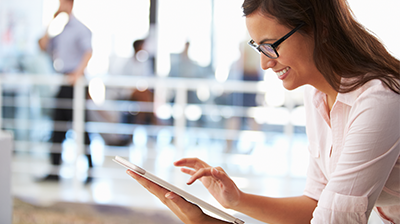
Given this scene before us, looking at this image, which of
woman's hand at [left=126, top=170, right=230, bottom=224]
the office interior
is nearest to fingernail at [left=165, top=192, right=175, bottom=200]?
woman's hand at [left=126, top=170, right=230, bottom=224]

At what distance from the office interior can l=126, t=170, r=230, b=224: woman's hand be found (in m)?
1.12

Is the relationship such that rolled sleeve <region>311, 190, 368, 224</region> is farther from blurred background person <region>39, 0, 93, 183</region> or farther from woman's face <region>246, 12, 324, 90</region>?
blurred background person <region>39, 0, 93, 183</region>

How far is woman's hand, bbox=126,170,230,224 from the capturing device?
0.69 m

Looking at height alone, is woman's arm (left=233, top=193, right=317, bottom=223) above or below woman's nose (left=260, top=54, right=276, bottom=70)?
below

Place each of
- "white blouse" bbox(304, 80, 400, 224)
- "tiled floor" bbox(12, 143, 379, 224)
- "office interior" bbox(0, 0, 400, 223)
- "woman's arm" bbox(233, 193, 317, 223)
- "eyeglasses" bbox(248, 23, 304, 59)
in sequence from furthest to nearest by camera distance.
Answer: "office interior" bbox(0, 0, 400, 223), "tiled floor" bbox(12, 143, 379, 224), "woman's arm" bbox(233, 193, 317, 223), "eyeglasses" bbox(248, 23, 304, 59), "white blouse" bbox(304, 80, 400, 224)

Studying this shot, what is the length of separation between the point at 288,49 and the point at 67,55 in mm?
2245

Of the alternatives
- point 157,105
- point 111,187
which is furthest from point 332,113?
point 157,105

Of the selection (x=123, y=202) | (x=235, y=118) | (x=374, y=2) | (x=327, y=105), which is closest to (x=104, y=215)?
(x=123, y=202)

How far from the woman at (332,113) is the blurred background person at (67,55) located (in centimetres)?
197

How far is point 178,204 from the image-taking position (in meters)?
0.70

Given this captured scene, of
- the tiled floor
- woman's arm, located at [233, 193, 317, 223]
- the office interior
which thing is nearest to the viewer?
woman's arm, located at [233, 193, 317, 223]

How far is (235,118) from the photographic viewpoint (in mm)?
3816

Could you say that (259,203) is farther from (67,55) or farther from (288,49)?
(67,55)

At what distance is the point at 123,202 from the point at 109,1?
3.19 meters
